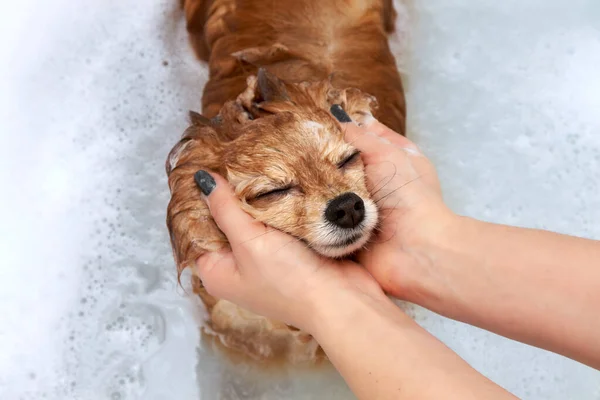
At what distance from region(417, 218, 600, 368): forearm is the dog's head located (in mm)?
238

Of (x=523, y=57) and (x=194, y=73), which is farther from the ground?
(x=194, y=73)

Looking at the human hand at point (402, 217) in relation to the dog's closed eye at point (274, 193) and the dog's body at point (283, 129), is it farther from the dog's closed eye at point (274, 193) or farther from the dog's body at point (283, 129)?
the dog's closed eye at point (274, 193)

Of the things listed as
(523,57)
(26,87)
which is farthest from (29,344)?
(523,57)

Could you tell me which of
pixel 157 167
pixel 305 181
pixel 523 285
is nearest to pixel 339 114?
pixel 305 181

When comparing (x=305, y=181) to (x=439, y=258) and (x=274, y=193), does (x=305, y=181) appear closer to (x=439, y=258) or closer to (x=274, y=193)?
Answer: (x=274, y=193)

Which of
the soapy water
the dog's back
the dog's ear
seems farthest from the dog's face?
the soapy water

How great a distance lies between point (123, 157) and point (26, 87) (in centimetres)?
61

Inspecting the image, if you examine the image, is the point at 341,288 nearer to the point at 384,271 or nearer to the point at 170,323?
the point at 384,271

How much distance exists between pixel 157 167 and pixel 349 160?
135 cm

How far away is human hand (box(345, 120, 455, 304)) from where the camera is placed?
4.61 ft

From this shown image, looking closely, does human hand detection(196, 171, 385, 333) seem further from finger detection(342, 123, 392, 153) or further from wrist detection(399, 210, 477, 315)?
finger detection(342, 123, 392, 153)

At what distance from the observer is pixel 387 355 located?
114 centimetres

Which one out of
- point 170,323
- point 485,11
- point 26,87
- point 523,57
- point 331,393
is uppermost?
point 26,87

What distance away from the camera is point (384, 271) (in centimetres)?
145
